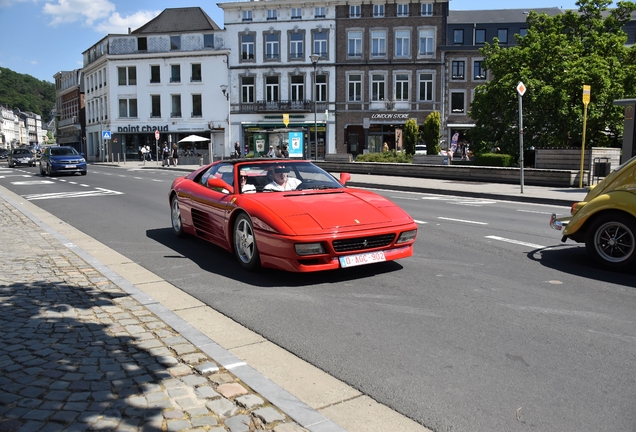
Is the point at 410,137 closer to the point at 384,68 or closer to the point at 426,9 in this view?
the point at 384,68

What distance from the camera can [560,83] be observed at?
2522 centimetres

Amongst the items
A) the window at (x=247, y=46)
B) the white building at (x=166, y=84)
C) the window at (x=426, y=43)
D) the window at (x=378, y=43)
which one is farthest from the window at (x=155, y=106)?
the window at (x=426, y=43)

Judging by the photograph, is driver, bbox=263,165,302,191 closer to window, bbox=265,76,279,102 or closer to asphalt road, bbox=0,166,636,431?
asphalt road, bbox=0,166,636,431

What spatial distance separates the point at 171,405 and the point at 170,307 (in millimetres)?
2249

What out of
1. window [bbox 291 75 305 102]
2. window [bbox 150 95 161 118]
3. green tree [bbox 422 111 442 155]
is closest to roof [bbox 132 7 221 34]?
window [bbox 150 95 161 118]

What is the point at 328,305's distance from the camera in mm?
5559

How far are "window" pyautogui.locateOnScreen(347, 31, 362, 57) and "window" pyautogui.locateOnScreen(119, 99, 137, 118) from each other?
24017mm

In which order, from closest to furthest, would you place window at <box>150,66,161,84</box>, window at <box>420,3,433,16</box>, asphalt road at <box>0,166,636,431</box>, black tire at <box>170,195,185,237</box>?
asphalt road at <box>0,166,636,431</box>
black tire at <box>170,195,185,237</box>
window at <box>420,3,433,16</box>
window at <box>150,66,161,84</box>

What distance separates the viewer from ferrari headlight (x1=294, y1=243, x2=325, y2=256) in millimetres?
6070

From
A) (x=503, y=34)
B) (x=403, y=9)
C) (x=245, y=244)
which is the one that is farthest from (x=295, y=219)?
(x=503, y=34)

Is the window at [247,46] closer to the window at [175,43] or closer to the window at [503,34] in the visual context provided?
the window at [175,43]

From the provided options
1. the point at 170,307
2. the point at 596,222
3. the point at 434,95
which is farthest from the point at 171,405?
the point at 434,95

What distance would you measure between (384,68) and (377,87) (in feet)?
5.93

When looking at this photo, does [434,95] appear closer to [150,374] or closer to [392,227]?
[392,227]
